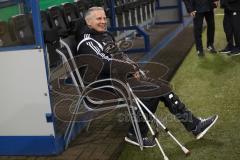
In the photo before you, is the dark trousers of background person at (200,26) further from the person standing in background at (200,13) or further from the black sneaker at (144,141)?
the black sneaker at (144,141)

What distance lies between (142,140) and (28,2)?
1390 mm

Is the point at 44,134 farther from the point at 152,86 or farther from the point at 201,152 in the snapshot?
the point at 201,152

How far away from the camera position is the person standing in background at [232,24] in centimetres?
677

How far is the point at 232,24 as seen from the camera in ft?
22.7

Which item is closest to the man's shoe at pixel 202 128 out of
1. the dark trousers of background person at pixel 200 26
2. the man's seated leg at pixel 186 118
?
the man's seated leg at pixel 186 118

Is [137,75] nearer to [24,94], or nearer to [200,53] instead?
[24,94]

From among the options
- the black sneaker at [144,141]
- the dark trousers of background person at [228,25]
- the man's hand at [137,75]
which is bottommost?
the black sneaker at [144,141]

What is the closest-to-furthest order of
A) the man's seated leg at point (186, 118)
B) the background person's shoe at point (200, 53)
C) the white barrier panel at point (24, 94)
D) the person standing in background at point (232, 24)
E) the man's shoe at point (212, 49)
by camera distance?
the white barrier panel at point (24, 94)
the man's seated leg at point (186, 118)
the person standing in background at point (232, 24)
the background person's shoe at point (200, 53)
the man's shoe at point (212, 49)

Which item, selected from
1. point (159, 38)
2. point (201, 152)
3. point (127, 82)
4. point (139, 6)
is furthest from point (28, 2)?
point (139, 6)

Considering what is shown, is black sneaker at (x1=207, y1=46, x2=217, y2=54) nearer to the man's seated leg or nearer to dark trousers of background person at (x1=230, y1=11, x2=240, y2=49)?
dark trousers of background person at (x1=230, y1=11, x2=240, y2=49)

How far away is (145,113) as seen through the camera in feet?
12.4

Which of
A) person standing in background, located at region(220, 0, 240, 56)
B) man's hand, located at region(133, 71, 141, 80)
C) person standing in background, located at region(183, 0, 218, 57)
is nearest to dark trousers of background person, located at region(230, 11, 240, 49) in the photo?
person standing in background, located at region(220, 0, 240, 56)

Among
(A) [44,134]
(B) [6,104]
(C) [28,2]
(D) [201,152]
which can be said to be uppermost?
(C) [28,2]

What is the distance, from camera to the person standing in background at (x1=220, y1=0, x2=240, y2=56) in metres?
6.77
